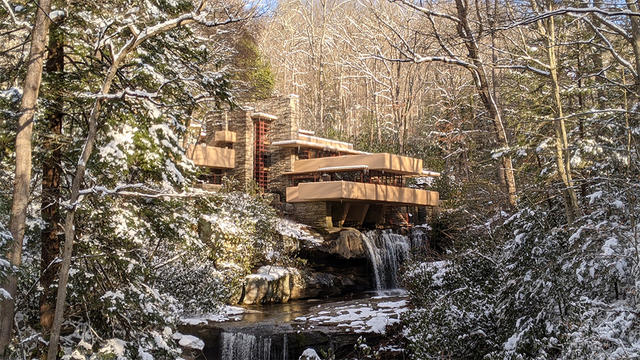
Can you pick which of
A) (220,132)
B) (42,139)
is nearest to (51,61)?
(42,139)

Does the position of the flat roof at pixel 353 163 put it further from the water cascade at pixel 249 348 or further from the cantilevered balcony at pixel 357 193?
the water cascade at pixel 249 348

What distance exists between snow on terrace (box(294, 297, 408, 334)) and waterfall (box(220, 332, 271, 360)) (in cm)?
89

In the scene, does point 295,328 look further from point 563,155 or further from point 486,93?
point 563,155

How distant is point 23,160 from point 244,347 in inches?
263

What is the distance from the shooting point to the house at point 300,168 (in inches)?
879

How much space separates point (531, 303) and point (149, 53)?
641 centimetres

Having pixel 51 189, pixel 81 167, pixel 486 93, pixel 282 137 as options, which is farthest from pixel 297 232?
pixel 81 167

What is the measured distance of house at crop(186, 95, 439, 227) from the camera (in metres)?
22.3

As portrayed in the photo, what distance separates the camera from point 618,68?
10453 mm

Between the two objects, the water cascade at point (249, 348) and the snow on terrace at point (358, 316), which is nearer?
the water cascade at point (249, 348)

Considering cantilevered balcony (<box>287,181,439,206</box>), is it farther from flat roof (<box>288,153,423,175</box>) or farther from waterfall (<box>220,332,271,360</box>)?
waterfall (<box>220,332,271,360</box>)

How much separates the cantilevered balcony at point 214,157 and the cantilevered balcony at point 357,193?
2.75m

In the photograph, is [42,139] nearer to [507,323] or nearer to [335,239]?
[507,323]

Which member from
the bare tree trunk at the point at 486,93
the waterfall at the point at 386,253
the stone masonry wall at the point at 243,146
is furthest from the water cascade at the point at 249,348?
the stone masonry wall at the point at 243,146
